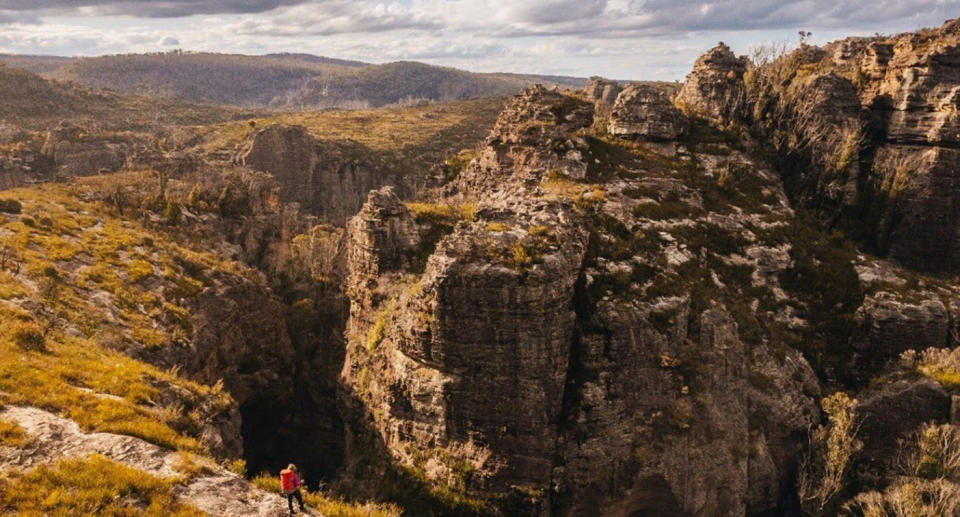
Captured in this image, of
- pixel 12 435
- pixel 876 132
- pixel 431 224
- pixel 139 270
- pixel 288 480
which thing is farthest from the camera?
pixel 876 132

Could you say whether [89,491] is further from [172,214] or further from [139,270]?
[172,214]

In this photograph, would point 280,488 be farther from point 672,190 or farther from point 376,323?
point 672,190

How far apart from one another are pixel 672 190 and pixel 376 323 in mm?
28247

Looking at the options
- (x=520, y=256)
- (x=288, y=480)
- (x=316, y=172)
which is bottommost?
(x=288, y=480)

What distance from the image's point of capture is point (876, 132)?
53250 mm

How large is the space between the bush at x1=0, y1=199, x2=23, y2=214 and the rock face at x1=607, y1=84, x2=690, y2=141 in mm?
54490

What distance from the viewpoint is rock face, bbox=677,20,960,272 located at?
4859 cm

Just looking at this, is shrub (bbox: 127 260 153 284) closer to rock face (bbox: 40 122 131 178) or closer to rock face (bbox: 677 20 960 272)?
rock face (bbox: 40 122 131 178)

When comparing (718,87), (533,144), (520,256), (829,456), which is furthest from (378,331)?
(718,87)

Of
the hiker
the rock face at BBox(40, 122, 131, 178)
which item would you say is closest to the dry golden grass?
the hiker

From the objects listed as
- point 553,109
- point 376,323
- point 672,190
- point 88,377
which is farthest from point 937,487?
point 88,377

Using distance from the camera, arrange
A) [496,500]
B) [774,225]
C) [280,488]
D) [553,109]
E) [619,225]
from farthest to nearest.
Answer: [553,109]
[774,225]
[619,225]
[496,500]
[280,488]

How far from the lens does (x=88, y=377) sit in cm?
2389

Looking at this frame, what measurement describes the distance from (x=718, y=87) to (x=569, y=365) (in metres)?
43.5
